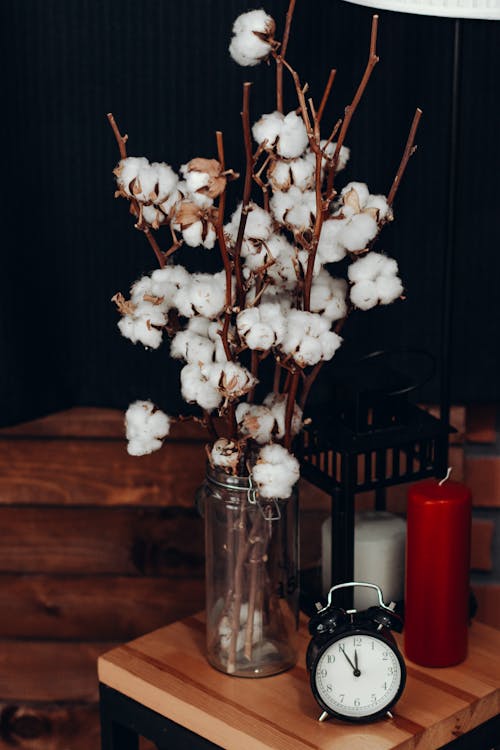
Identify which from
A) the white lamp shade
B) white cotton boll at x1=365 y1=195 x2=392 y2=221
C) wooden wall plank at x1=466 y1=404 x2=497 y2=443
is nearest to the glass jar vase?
white cotton boll at x1=365 y1=195 x2=392 y2=221

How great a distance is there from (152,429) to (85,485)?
560 mm

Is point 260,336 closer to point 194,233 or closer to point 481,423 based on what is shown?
point 194,233

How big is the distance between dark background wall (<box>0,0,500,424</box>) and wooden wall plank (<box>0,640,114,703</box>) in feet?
1.46

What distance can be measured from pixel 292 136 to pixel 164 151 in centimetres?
49

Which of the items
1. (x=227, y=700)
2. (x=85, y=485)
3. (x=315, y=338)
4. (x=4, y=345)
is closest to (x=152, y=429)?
(x=315, y=338)

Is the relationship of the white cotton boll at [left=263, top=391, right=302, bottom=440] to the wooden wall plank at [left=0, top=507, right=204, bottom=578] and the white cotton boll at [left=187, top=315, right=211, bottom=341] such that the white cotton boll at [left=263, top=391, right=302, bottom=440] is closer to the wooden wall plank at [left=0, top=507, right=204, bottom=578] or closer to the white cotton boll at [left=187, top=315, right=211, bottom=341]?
the white cotton boll at [left=187, top=315, right=211, bottom=341]

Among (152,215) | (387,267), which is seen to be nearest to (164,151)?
(152,215)

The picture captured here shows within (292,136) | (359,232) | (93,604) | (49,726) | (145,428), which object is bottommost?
(49,726)

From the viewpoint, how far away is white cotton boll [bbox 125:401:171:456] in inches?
51.3

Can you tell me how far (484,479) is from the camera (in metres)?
1.79

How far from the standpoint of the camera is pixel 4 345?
5.41 feet

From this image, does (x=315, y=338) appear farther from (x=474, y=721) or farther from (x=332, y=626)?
(x=474, y=721)

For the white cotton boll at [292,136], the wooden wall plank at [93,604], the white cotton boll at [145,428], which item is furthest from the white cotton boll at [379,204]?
the wooden wall plank at [93,604]

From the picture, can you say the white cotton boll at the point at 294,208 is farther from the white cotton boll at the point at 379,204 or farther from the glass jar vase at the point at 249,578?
the glass jar vase at the point at 249,578
